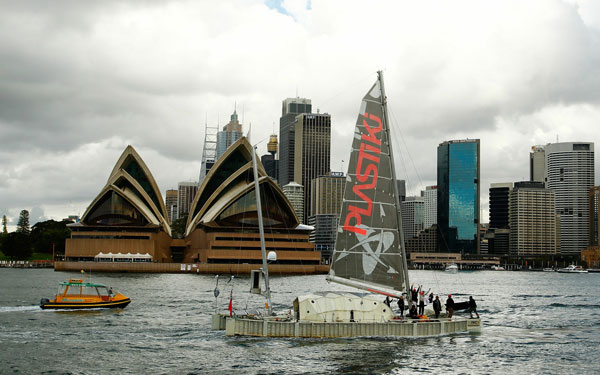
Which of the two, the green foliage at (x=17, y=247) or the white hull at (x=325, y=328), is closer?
the white hull at (x=325, y=328)

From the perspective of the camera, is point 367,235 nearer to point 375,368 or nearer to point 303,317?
point 303,317

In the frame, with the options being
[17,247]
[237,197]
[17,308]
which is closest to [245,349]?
[17,308]

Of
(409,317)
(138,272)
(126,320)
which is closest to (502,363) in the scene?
(409,317)

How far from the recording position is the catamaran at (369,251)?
36.5 m

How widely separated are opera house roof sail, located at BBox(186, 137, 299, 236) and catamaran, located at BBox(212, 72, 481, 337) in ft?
294

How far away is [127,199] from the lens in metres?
141

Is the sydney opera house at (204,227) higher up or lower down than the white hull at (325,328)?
higher up

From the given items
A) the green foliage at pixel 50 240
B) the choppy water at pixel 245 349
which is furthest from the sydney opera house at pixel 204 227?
the choppy water at pixel 245 349

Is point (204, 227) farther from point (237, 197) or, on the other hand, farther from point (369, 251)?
point (369, 251)

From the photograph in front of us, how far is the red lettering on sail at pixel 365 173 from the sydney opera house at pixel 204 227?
309ft

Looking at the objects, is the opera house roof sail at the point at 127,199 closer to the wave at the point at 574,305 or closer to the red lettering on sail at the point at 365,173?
the wave at the point at 574,305

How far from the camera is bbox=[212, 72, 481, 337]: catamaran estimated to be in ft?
120

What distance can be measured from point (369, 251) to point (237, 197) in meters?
98.2

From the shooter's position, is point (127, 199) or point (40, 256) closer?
point (127, 199)
